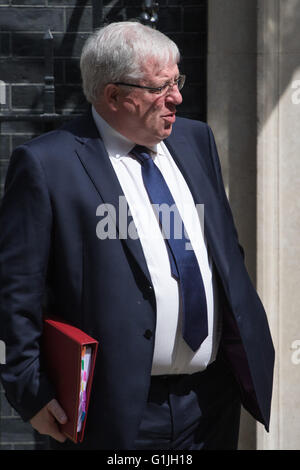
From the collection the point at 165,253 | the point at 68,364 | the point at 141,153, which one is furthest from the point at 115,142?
the point at 68,364

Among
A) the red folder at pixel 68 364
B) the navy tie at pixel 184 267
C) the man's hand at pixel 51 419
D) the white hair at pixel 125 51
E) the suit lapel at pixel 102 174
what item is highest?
the white hair at pixel 125 51

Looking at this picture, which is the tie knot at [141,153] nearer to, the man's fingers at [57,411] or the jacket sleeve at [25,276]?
the jacket sleeve at [25,276]

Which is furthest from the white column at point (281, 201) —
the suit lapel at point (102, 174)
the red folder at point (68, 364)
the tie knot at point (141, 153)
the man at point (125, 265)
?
the red folder at point (68, 364)

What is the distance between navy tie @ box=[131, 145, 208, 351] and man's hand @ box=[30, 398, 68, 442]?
1.46 ft

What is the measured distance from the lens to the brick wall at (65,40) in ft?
12.3

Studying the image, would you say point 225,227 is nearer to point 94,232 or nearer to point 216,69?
point 94,232

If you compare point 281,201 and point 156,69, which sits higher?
point 156,69

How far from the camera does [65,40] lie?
375 centimetres

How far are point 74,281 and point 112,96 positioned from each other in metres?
0.61

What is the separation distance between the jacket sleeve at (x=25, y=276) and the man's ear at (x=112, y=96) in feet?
1.06

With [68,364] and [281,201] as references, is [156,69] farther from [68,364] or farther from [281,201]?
[281,201]

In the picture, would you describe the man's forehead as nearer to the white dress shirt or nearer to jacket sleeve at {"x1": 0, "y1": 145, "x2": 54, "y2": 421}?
the white dress shirt

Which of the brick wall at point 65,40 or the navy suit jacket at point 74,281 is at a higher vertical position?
the brick wall at point 65,40
